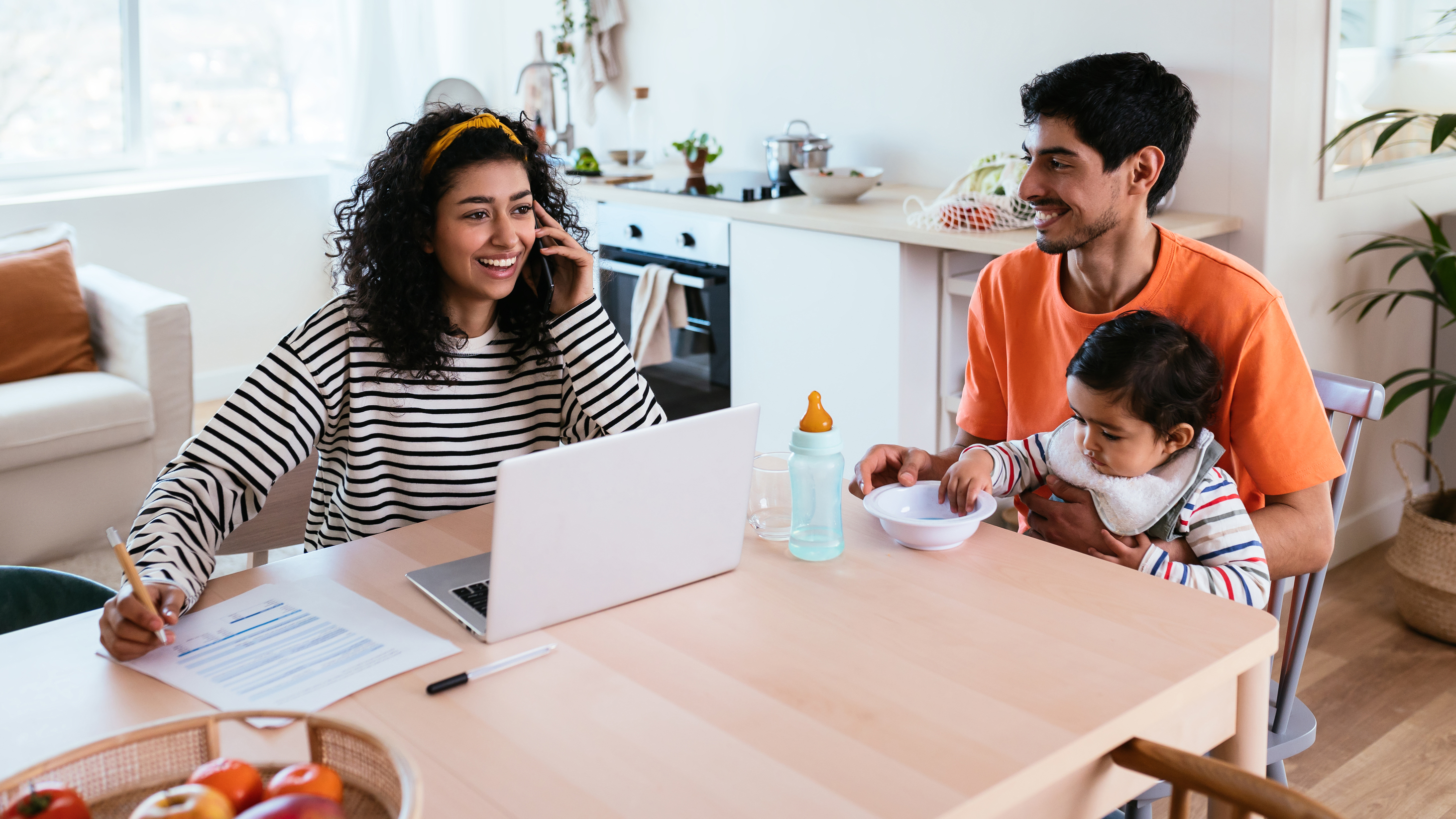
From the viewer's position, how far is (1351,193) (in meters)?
2.76

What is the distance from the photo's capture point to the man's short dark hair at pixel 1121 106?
160cm

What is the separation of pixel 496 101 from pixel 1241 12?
10.8ft

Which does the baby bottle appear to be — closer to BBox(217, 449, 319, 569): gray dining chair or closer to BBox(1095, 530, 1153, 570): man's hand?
BBox(1095, 530, 1153, 570): man's hand

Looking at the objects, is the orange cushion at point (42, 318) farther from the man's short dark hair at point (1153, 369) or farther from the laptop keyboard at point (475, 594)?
the man's short dark hair at point (1153, 369)

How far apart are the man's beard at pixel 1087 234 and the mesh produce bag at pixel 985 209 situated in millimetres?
936

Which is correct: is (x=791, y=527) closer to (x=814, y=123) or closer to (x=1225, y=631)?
(x=1225, y=631)

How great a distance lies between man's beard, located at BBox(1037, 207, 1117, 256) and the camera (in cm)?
162

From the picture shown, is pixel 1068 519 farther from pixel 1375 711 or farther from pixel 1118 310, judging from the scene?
pixel 1375 711

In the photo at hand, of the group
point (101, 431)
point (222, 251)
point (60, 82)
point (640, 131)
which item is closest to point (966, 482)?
point (101, 431)

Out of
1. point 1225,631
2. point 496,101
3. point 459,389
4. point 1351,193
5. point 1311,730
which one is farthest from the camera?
point 496,101

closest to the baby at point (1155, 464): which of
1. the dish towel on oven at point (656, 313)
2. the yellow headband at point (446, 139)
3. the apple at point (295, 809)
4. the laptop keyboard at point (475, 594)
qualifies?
the laptop keyboard at point (475, 594)

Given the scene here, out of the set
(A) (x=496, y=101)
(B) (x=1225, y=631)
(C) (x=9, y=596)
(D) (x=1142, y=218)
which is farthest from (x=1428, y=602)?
(A) (x=496, y=101)

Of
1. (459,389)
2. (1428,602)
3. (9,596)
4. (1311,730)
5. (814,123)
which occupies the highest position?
(814,123)

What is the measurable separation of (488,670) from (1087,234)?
3.35 ft
